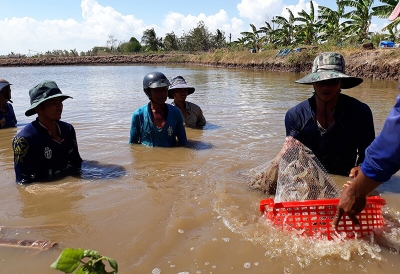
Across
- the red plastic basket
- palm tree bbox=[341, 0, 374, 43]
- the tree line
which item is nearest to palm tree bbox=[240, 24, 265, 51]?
the tree line

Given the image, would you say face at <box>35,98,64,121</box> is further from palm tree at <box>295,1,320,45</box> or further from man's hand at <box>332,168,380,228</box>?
palm tree at <box>295,1,320,45</box>

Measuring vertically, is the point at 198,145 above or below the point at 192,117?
below

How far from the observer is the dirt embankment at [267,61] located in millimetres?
15812

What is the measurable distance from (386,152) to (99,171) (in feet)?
10.5

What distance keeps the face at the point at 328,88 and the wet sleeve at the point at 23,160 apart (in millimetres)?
2788

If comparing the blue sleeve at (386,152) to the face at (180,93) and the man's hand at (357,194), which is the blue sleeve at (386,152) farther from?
the face at (180,93)

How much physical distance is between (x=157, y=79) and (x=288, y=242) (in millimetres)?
2716

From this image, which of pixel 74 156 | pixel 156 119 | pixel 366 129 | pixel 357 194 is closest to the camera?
pixel 357 194

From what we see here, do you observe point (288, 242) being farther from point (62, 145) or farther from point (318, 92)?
point (62, 145)

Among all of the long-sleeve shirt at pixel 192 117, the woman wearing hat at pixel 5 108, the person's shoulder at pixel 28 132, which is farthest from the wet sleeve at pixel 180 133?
the woman wearing hat at pixel 5 108

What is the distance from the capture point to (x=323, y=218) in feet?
7.43

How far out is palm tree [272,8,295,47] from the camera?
32312 millimetres

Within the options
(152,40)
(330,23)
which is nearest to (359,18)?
(330,23)

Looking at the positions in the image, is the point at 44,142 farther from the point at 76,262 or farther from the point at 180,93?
the point at 180,93
